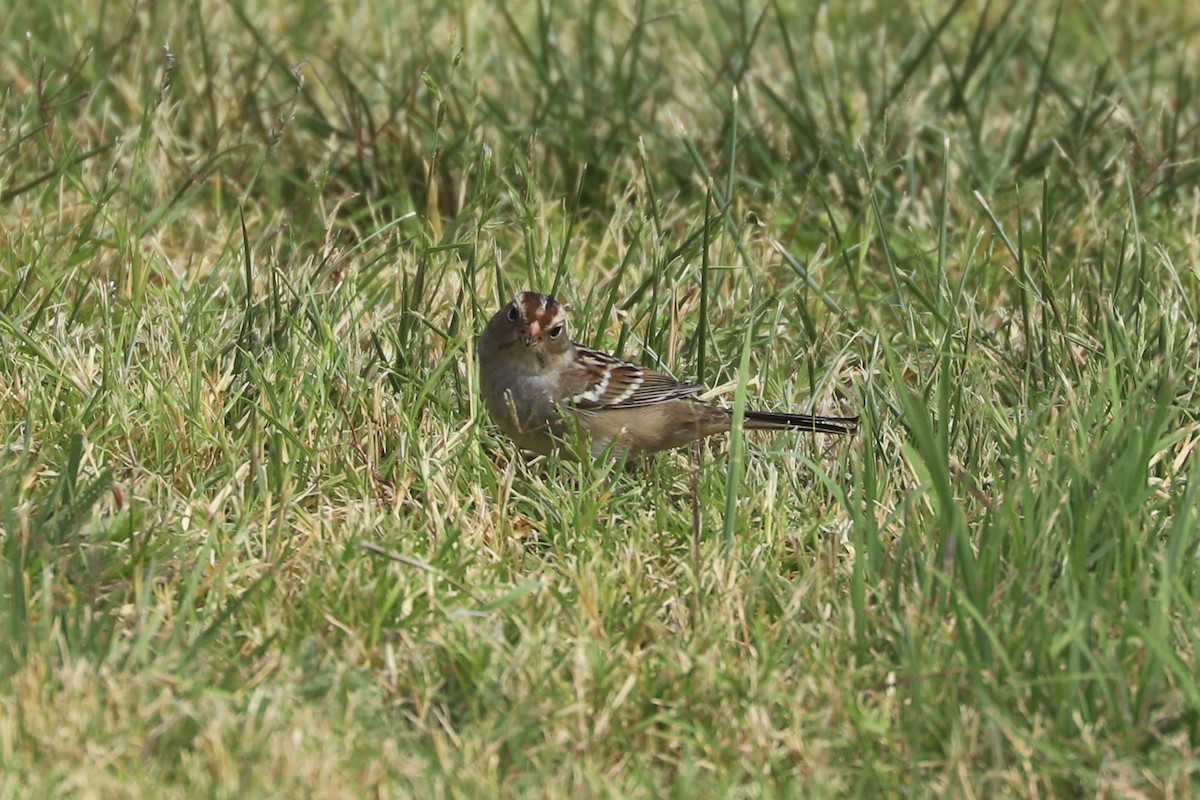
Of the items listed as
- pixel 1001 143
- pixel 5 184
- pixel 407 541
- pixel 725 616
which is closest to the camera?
pixel 725 616

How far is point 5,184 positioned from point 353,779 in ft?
9.70

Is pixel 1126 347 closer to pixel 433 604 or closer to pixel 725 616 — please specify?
pixel 725 616

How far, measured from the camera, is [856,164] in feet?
20.3

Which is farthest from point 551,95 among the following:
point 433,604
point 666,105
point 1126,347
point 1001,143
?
point 433,604

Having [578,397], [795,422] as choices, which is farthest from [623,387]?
[795,422]

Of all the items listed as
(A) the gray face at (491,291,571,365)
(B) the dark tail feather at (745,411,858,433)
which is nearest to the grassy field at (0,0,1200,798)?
(B) the dark tail feather at (745,411,858,433)

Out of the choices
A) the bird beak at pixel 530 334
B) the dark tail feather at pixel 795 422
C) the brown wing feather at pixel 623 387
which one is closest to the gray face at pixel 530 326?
the bird beak at pixel 530 334

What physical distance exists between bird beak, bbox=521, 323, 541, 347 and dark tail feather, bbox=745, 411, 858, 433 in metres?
0.60

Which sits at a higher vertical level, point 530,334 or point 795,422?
point 530,334

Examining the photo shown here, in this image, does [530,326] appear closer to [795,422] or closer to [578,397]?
[578,397]

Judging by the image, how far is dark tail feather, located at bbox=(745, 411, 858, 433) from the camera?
15.4 ft

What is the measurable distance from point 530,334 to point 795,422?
0.75 m

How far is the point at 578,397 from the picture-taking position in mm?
5047

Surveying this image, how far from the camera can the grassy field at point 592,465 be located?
3.28m
